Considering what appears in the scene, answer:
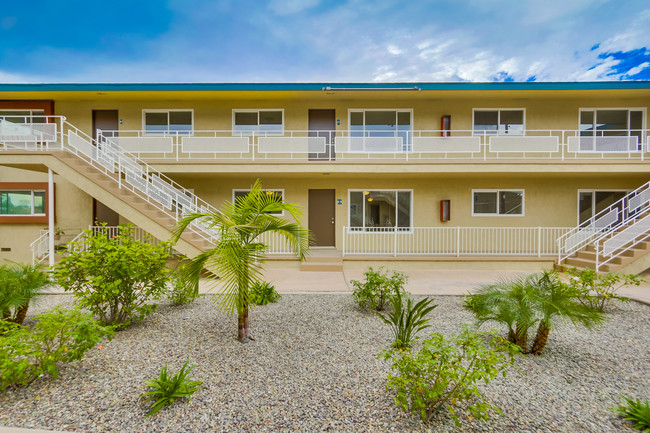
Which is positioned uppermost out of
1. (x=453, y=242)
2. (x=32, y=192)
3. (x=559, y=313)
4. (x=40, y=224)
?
(x=32, y=192)

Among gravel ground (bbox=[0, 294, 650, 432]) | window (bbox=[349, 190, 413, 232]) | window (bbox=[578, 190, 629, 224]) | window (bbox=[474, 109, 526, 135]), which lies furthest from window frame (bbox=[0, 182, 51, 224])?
window (bbox=[578, 190, 629, 224])

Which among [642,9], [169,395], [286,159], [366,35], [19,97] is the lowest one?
[169,395]

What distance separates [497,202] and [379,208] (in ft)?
15.4

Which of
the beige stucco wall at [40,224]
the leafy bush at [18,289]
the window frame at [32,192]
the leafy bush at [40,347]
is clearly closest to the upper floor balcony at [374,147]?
the beige stucco wall at [40,224]

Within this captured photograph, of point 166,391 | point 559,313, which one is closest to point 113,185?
point 166,391

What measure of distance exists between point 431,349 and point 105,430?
2920 millimetres

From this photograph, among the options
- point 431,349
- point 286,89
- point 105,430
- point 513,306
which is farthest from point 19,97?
point 513,306

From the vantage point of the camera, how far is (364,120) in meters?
11.3

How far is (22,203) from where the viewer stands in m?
10.9

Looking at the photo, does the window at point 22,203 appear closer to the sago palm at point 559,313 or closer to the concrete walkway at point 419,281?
the concrete walkway at point 419,281

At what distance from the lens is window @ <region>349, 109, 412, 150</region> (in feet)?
37.2

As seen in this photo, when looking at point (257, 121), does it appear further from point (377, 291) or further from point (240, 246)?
point (240, 246)

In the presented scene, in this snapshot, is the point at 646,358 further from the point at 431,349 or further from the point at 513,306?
the point at 431,349

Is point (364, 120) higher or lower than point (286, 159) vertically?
higher
